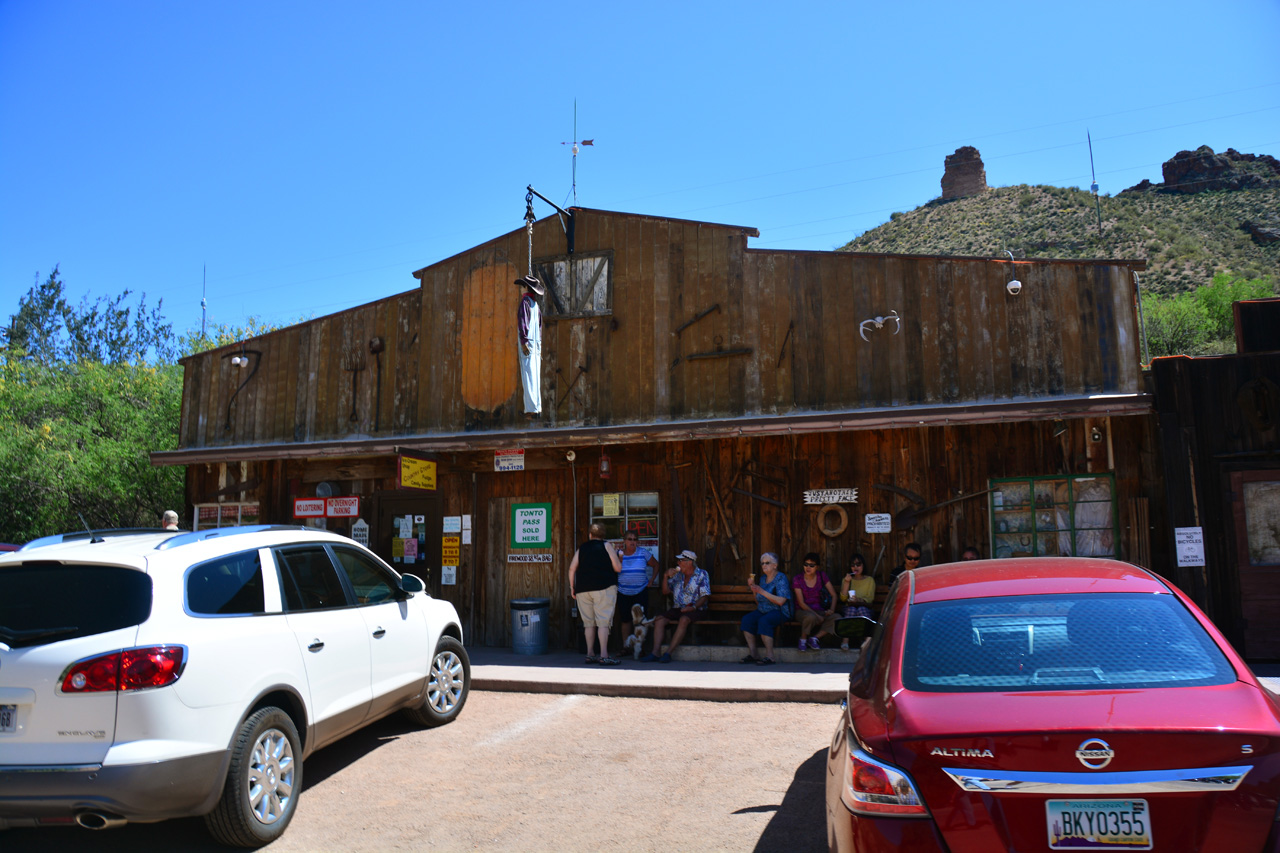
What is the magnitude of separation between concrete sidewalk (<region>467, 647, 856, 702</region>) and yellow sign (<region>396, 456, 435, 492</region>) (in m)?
2.65

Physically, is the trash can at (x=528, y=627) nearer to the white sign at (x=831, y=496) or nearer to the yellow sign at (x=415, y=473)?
the yellow sign at (x=415, y=473)

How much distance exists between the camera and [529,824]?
5152 mm

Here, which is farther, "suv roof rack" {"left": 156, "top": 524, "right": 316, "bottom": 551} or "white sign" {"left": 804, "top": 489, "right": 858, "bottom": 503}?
"white sign" {"left": 804, "top": 489, "right": 858, "bottom": 503}

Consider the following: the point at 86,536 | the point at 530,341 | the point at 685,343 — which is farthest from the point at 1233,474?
the point at 86,536

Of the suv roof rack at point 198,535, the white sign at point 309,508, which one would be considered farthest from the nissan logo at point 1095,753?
the white sign at point 309,508

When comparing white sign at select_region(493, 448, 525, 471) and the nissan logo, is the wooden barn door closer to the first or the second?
white sign at select_region(493, 448, 525, 471)

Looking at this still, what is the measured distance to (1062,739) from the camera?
111 inches

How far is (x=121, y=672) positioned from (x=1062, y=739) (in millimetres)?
4275

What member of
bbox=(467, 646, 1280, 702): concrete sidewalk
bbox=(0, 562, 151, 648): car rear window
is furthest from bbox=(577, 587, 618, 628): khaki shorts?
bbox=(0, 562, 151, 648): car rear window

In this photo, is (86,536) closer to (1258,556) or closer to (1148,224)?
(1258,556)

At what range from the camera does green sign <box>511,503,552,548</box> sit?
12.8 meters

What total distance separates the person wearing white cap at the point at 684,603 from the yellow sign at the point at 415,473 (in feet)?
13.1

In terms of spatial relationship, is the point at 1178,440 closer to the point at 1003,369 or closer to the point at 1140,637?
the point at 1003,369

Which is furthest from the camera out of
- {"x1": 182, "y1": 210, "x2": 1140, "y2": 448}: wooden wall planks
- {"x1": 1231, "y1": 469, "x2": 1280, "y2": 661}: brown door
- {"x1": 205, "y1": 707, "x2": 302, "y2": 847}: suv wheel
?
{"x1": 182, "y1": 210, "x2": 1140, "y2": 448}: wooden wall planks
